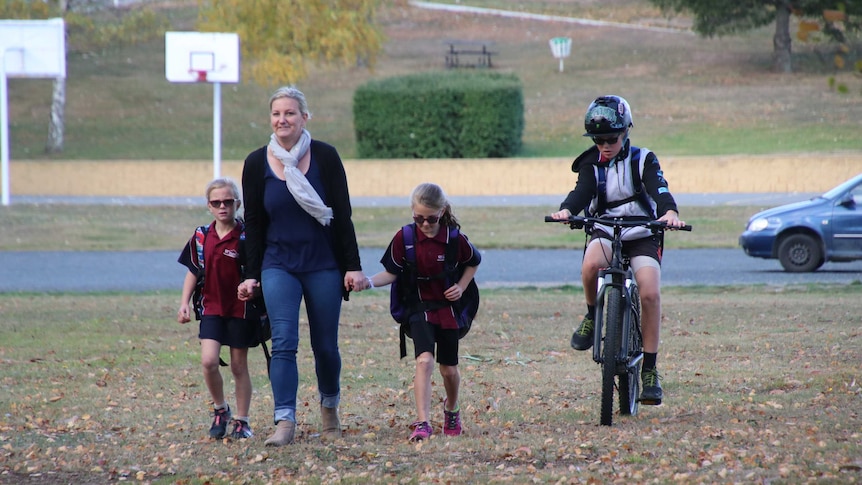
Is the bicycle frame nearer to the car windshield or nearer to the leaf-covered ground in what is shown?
the leaf-covered ground

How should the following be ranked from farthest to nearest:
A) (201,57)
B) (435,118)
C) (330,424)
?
(435,118), (201,57), (330,424)

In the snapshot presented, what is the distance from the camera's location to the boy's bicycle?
20.7ft

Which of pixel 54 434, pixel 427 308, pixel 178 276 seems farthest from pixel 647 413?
pixel 178 276

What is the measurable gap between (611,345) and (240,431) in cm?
203

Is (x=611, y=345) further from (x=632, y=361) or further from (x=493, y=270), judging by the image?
(x=493, y=270)

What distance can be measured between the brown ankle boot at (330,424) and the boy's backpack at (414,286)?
20.6 inches

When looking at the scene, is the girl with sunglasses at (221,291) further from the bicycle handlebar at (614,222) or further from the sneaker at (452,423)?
the bicycle handlebar at (614,222)

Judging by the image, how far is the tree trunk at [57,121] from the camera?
36.2m

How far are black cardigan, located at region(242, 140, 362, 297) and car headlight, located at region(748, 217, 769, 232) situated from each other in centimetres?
1150

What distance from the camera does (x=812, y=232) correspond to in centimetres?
1645

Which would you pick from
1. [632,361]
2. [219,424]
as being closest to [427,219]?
[632,361]

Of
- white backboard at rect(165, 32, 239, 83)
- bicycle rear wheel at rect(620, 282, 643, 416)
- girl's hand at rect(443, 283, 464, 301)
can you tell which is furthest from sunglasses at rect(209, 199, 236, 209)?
white backboard at rect(165, 32, 239, 83)

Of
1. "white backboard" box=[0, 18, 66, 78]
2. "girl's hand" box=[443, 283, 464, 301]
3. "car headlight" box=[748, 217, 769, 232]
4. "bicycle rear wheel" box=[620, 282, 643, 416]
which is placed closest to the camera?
"girl's hand" box=[443, 283, 464, 301]

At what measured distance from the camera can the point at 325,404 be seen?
251 inches
